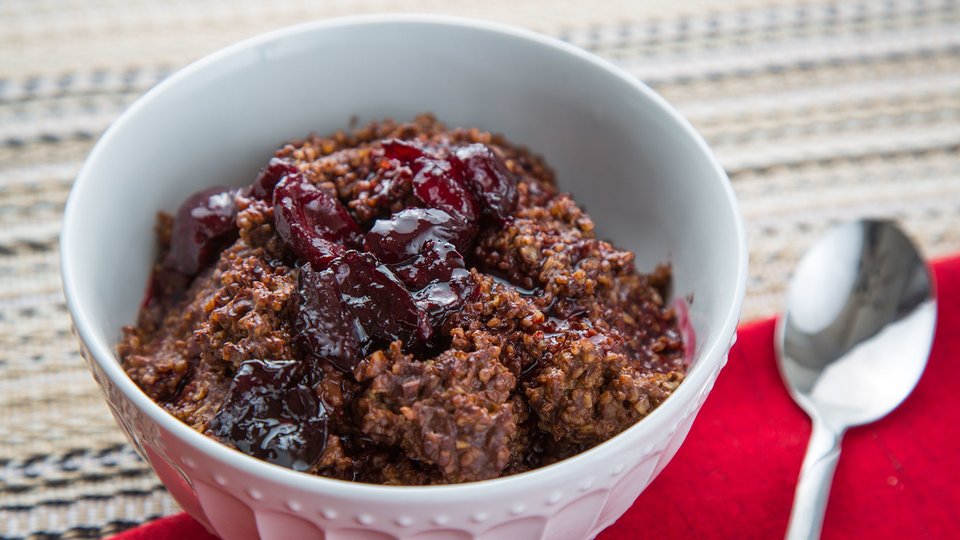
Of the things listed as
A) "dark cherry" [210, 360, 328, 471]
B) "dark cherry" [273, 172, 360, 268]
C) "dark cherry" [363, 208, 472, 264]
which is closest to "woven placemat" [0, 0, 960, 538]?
"dark cherry" [210, 360, 328, 471]

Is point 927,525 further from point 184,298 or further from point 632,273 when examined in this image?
point 184,298

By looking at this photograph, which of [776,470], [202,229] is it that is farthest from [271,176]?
[776,470]

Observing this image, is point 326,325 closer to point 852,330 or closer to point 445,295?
point 445,295

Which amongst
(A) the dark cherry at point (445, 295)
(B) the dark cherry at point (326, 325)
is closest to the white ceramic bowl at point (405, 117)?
(B) the dark cherry at point (326, 325)

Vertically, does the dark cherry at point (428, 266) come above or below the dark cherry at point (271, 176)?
below

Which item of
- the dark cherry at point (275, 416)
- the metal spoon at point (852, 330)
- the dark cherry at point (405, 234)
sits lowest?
the metal spoon at point (852, 330)

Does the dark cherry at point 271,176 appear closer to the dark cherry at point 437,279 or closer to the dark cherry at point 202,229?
the dark cherry at point 202,229
